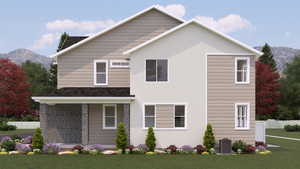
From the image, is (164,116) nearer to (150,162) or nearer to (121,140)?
(121,140)

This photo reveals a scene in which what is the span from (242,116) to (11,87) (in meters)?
40.3

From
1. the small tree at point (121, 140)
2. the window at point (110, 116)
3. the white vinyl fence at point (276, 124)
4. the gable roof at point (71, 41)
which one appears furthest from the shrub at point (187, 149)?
the white vinyl fence at point (276, 124)

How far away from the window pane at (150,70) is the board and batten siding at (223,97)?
3.09m

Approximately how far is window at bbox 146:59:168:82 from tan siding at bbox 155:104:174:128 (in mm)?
1556

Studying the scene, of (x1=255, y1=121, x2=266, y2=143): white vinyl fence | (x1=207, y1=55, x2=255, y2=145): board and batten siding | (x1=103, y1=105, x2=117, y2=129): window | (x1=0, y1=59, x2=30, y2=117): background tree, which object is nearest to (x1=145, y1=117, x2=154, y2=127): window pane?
(x1=103, y1=105, x2=117, y2=129): window

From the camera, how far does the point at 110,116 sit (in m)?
33.7

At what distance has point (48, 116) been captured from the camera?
34406 mm

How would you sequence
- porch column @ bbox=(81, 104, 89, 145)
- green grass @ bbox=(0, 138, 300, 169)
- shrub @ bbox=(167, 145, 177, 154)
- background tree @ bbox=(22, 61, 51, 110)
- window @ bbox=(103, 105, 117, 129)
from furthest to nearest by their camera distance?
background tree @ bbox=(22, 61, 51, 110) → window @ bbox=(103, 105, 117, 129) → porch column @ bbox=(81, 104, 89, 145) → shrub @ bbox=(167, 145, 177, 154) → green grass @ bbox=(0, 138, 300, 169)

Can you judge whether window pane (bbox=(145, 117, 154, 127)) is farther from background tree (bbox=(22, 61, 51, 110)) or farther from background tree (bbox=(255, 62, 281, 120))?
background tree (bbox=(22, 61, 51, 110))

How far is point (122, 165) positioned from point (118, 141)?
651 cm

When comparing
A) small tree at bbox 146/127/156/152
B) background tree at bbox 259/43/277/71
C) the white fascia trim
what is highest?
background tree at bbox 259/43/277/71

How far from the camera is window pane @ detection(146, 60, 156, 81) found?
104 ft

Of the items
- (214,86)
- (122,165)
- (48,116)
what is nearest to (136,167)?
(122,165)

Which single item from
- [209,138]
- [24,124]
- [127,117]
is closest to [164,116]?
[127,117]
